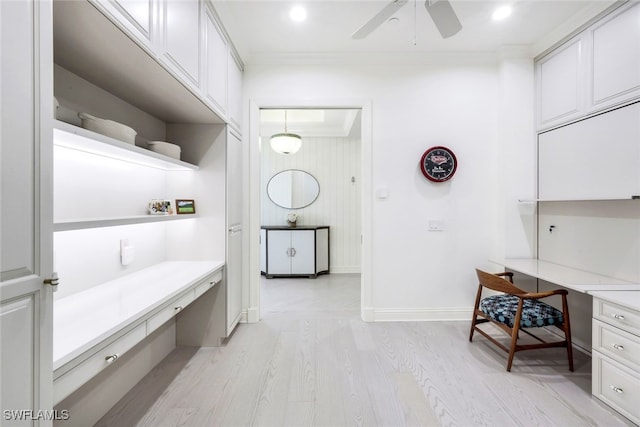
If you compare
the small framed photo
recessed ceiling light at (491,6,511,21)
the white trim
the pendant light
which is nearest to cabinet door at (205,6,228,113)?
the small framed photo

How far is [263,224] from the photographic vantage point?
5188 millimetres

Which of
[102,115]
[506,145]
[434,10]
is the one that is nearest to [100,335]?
[102,115]

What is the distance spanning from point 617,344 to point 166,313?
2.58 m

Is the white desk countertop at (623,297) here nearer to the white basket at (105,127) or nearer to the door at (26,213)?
the door at (26,213)

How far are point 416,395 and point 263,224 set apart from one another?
393 cm

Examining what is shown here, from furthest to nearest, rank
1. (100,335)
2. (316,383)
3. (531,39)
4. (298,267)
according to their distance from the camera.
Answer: (298,267) < (531,39) < (316,383) < (100,335)

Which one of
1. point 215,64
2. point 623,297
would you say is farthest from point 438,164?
point 215,64

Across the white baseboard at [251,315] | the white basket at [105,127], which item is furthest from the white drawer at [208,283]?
the white basket at [105,127]

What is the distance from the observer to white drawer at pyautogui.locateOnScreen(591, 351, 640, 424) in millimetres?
1513

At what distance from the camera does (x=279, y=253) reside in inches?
185

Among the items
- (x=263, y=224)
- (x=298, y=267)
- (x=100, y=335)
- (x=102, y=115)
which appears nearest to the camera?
(x=100, y=335)

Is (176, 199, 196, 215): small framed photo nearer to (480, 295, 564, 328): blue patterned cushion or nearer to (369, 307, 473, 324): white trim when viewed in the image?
(369, 307, 473, 324): white trim

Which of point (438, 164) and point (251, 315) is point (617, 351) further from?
point (251, 315)

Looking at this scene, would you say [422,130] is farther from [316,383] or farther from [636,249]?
[316,383]
